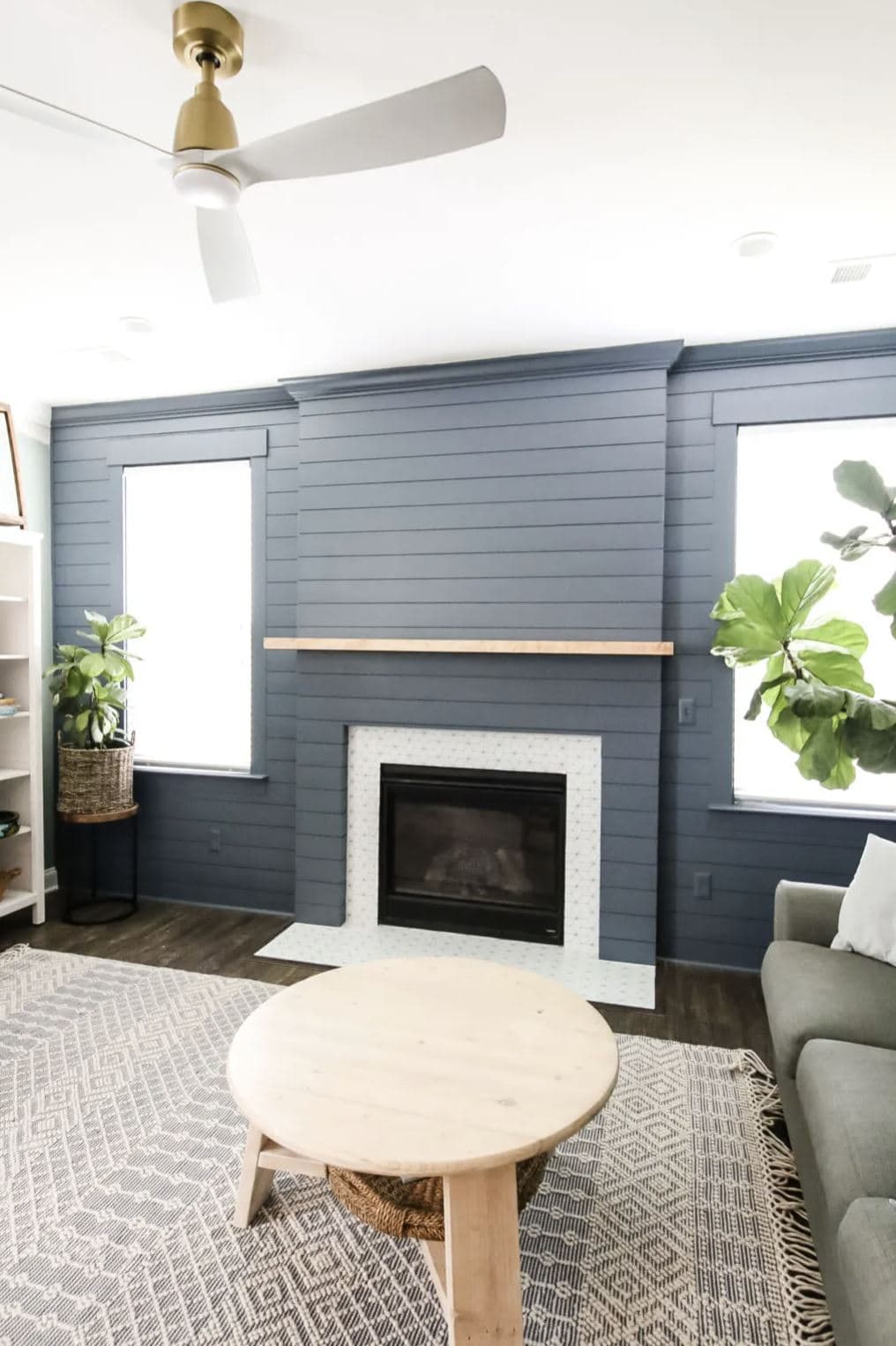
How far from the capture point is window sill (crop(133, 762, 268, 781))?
3.84 meters

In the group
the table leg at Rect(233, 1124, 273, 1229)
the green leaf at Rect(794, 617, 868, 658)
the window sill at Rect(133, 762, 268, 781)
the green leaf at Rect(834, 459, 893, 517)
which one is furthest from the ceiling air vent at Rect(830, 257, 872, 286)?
the window sill at Rect(133, 762, 268, 781)

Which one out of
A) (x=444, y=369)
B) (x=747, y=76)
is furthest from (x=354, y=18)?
(x=444, y=369)

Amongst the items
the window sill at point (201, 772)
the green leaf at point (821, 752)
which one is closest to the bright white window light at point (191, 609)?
the window sill at point (201, 772)

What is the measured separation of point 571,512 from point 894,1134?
2.45 meters

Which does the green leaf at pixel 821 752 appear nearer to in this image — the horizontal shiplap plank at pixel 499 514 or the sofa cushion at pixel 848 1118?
the sofa cushion at pixel 848 1118

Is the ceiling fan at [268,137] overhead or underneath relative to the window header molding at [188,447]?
underneath

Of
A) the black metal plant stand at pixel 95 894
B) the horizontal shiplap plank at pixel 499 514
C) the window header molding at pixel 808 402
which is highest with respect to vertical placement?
the window header molding at pixel 808 402

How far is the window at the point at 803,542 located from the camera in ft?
10.2

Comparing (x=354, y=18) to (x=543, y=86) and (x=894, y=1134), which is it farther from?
(x=894, y=1134)

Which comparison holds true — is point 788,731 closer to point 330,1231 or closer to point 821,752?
point 821,752

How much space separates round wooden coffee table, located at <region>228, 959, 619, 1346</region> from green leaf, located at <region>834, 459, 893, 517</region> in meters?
1.34

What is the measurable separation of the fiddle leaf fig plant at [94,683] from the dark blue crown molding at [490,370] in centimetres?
149

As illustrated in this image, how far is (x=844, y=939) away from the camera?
224 centimetres

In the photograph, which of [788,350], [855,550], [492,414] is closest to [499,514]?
[492,414]
